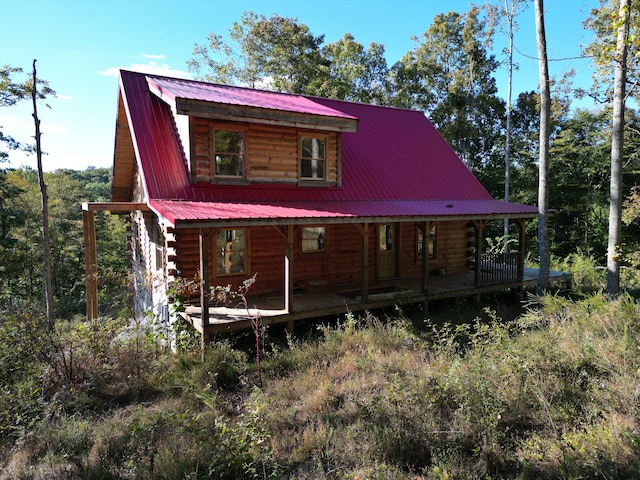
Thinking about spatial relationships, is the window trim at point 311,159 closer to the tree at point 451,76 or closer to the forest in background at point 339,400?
the forest in background at point 339,400

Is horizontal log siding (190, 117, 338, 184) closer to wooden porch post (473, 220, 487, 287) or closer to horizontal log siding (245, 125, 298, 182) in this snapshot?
horizontal log siding (245, 125, 298, 182)

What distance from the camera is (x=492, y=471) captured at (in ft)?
15.7

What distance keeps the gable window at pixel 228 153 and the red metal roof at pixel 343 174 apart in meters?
0.47

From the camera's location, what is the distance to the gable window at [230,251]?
11141 millimetres

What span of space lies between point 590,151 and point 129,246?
90.7 ft

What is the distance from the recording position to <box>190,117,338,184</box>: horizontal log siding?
11.0m

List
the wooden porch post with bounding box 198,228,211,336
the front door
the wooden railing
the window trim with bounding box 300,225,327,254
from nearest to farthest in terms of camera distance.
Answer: the wooden porch post with bounding box 198,228,211,336
the window trim with bounding box 300,225,327,254
the wooden railing
the front door

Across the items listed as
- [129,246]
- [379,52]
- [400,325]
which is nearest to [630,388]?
[400,325]

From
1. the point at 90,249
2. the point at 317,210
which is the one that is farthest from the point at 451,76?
the point at 90,249

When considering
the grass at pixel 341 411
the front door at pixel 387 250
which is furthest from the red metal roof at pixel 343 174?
the grass at pixel 341 411

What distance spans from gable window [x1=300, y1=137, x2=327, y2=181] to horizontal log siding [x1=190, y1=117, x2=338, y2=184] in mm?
209

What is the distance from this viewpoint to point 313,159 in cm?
1286

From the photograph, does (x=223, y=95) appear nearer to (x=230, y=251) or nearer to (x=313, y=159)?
(x=313, y=159)

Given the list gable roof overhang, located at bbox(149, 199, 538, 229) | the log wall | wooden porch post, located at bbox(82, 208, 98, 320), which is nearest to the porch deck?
the log wall
